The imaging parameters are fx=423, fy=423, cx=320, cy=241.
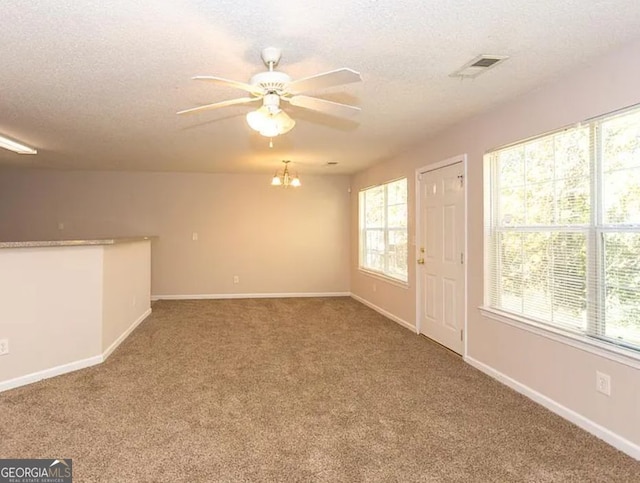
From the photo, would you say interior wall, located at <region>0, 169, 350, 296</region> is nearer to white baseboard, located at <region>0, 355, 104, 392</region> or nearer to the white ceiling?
the white ceiling

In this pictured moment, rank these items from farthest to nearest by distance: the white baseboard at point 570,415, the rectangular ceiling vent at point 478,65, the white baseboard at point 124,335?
the white baseboard at point 124,335
the rectangular ceiling vent at point 478,65
the white baseboard at point 570,415

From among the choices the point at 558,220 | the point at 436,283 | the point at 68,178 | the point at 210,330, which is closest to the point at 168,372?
the point at 210,330

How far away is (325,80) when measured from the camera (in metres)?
2.14

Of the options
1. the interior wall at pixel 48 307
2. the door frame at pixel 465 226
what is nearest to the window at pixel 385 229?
the door frame at pixel 465 226

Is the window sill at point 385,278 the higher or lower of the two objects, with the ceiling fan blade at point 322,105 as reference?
lower

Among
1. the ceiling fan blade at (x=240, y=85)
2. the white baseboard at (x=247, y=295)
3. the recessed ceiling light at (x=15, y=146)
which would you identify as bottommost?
the white baseboard at (x=247, y=295)

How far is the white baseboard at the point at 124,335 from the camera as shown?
409cm

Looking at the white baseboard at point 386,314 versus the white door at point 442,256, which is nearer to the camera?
the white door at point 442,256

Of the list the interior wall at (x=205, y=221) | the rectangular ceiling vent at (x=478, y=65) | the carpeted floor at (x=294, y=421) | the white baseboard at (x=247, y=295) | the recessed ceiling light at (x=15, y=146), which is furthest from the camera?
the white baseboard at (x=247, y=295)

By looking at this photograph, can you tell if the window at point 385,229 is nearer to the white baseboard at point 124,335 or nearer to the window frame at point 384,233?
the window frame at point 384,233

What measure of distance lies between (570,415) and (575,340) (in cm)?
49

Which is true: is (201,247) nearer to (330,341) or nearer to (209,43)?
(330,341)

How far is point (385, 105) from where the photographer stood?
355 cm

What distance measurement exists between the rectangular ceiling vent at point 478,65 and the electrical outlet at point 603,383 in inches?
78.5
